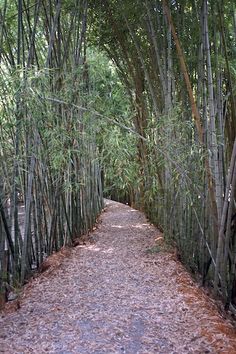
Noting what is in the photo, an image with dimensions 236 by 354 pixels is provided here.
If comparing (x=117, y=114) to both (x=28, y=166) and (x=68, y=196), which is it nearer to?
(x=28, y=166)

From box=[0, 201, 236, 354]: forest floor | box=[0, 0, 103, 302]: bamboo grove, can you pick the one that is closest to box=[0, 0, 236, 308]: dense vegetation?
box=[0, 0, 103, 302]: bamboo grove

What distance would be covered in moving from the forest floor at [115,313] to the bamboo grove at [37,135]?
1.11 ft

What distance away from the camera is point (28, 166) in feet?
12.2

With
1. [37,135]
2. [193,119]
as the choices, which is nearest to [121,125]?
[37,135]

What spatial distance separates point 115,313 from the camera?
283 centimetres

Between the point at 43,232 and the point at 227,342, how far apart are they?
2.99 metres

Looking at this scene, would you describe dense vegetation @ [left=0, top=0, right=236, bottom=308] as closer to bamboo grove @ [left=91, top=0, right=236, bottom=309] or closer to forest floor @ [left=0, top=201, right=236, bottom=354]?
bamboo grove @ [left=91, top=0, right=236, bottom=309]

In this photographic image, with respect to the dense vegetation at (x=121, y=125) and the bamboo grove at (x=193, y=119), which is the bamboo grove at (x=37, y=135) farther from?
the bamboo grove at (x=193, y=119)

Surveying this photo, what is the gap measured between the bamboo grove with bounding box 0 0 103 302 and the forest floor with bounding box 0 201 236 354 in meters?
0.34

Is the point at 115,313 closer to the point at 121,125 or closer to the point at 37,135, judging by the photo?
the point at 121,125

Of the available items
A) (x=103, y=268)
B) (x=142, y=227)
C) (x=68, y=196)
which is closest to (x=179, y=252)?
(x=103, y=268)

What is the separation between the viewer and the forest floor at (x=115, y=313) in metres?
2.33

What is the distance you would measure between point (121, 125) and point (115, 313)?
1.34 meters

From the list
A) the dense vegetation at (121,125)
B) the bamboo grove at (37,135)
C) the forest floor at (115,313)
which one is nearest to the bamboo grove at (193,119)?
the dense vegetation at (121,125)
